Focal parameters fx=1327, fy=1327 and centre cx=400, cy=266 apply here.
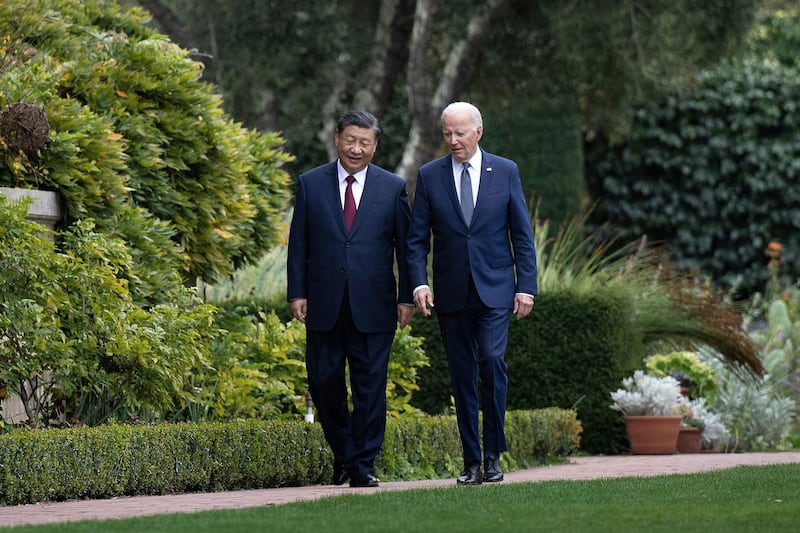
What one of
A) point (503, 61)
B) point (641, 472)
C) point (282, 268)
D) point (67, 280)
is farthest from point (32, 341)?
point (503, 61)

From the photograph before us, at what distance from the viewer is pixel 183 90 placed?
8.96 meters

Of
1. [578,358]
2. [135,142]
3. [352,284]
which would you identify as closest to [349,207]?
[352,284]

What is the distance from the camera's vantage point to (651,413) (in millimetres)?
10086

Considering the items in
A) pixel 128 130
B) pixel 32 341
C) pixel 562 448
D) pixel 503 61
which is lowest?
pixel 562 448

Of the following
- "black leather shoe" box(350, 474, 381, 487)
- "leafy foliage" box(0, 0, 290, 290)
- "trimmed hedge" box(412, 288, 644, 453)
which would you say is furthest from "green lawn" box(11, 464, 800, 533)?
"trimmed hedge" box(412, 288, 644, 453)

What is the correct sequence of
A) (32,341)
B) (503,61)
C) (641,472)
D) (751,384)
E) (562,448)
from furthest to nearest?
(503,61), (751,384), (562,448), (641,472), (32,341)

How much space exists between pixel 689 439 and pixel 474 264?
4508mm

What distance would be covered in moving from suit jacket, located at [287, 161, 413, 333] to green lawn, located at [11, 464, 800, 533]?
39.9 inches

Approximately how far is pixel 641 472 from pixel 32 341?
11.7ft

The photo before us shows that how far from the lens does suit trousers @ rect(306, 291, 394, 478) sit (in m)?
6.70

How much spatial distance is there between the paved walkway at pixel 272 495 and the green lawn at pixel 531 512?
38 centimetres

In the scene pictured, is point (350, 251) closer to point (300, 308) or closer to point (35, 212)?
point (300, 308)

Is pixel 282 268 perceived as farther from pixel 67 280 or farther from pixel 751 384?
pixel 67 280

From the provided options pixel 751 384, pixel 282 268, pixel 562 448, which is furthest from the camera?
pixel 282 268
